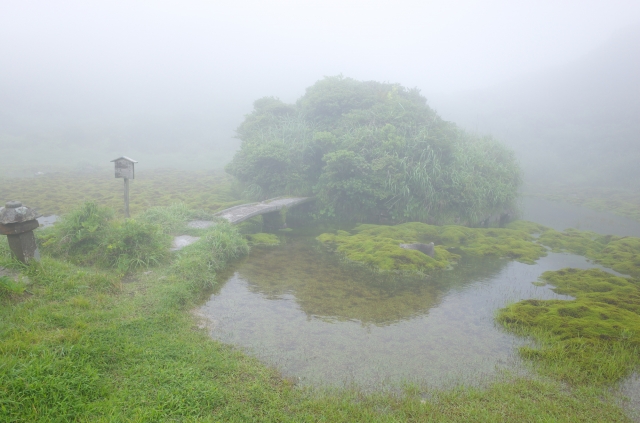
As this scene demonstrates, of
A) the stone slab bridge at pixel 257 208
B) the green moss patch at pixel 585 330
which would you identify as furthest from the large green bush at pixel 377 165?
the green moss patch at pixel 585 330

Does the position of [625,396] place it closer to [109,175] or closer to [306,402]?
[306,402]

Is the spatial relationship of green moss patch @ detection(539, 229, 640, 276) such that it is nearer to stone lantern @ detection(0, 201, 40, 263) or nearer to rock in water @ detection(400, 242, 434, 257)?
rock in water @ detection(400, 242, 434, 257)

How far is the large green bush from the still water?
248 inches

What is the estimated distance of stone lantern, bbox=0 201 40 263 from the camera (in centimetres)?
654

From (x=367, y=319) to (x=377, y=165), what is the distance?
10885mm

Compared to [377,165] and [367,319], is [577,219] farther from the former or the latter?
[367,319]

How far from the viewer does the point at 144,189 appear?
22.5 metres

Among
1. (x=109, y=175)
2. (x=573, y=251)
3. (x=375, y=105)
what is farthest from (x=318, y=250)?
(x=109, y=175)

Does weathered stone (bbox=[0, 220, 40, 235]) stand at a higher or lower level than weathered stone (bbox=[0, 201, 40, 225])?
lower

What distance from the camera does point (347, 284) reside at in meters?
9.78

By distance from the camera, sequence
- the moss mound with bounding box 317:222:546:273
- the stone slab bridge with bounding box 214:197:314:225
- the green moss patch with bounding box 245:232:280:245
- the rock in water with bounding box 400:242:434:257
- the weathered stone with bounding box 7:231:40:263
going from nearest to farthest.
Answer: the weathered stone with bounding box 7:231:40:263 → the moss mound with bounding box 317:222:546:273 → the rock in water with bounding box 400:242:434:257 → the green moss patch with bounding box 245:232:280:245 → the stone slab bridge with bounding box 214:197:314:225

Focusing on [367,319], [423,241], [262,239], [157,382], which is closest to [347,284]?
[367,319]

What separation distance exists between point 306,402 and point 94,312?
3.89m

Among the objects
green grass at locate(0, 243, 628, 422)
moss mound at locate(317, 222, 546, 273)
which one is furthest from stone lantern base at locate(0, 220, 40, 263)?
moss mound at locate(317, 222, 546, 273)
